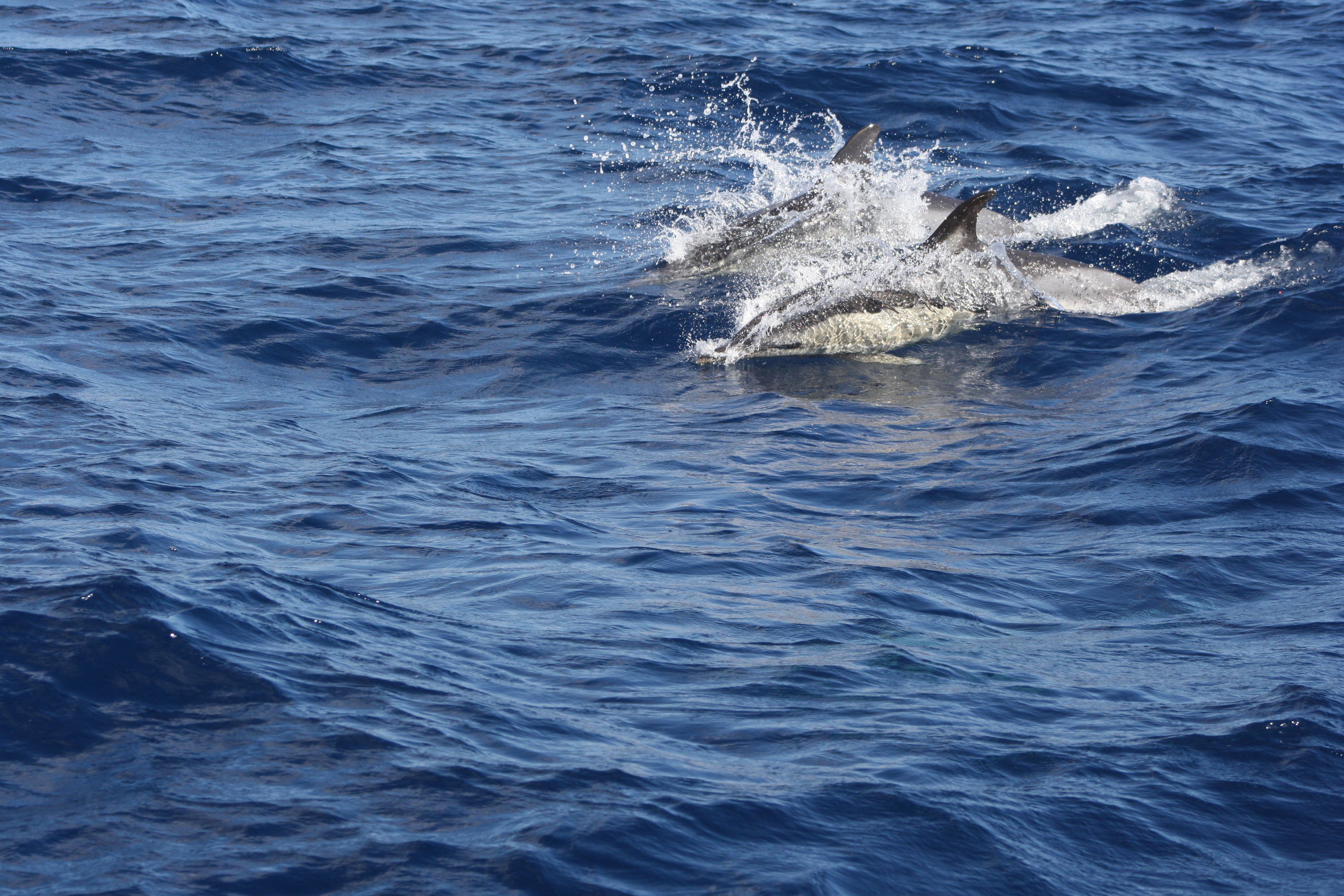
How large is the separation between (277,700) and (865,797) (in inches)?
84.9

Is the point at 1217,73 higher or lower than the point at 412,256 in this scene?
higher

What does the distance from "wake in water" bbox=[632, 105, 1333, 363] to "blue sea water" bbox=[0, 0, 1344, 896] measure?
7.0 inches

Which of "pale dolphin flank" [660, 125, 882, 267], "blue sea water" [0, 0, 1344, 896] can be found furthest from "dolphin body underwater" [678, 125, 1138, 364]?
"blue sea water" [0, 0, 1344, 896]

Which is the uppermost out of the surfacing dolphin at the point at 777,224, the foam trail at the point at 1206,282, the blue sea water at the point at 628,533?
the surfacing dolphin at the point at 777,224

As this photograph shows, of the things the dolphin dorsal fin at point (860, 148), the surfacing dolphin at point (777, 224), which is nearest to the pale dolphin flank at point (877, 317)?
the surfacing dolphin at point (777, 224)

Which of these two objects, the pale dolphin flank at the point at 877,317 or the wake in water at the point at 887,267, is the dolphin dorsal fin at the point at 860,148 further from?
the pale dolphin flank at the point at 877,317

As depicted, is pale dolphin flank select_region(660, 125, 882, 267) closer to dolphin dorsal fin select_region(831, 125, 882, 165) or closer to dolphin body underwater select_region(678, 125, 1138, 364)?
dolphin dorsal fin select_region(831, 125, 882, 165)

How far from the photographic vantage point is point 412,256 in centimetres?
1362

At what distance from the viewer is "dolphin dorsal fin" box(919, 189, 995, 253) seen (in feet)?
35.0

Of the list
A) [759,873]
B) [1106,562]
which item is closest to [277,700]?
[759,873]

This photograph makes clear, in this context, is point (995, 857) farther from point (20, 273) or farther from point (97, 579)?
point (20, 273)

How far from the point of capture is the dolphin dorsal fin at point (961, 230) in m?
10.7

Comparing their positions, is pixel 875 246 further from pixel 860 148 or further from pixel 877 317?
pixel 877 317

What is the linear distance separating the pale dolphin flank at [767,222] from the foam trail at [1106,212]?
1951mm
